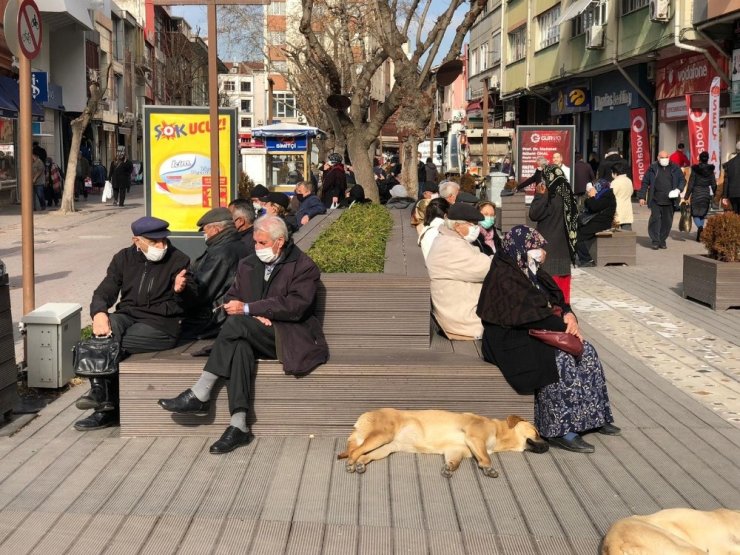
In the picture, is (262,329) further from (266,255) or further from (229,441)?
(229,441)

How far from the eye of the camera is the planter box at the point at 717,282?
1161 centimetres

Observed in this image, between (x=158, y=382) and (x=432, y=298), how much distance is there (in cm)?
211

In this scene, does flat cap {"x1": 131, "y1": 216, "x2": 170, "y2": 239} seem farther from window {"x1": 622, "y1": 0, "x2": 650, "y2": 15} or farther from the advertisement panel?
window {"x1": 622, "y1": 0, "x2": 650, "y2": 15}

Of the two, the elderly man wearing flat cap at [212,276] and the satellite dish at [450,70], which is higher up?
the satellite dish at [450,70]

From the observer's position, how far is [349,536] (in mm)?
4762

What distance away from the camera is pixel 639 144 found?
105ft

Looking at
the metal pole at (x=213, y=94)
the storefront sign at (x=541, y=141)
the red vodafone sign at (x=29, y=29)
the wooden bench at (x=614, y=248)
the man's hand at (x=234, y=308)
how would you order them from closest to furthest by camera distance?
the man's hand at (x=234, y=308) < the red vodafone sign at (x=29, y=29) < the metal pole at (x=213, y=94) < the wooden bench at (x=614, y=248) < the storefront sign at (x=541, y=141)

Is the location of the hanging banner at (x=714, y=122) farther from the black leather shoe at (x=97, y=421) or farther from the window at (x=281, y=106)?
the window at (x=281, y=106)

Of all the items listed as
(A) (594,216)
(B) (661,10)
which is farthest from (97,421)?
(B) (661,10)

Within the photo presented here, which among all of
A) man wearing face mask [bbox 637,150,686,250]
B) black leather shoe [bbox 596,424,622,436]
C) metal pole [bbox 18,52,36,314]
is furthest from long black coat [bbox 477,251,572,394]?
man wearing face mask [bbox 637,150,686,250]

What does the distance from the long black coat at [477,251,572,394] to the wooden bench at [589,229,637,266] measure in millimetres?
9998

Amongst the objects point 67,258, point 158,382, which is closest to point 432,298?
point 158,382

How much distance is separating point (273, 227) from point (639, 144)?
90.2ft

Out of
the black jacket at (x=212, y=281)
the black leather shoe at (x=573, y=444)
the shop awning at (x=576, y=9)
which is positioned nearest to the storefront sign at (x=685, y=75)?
the shop awning at (x=576, y=9)
